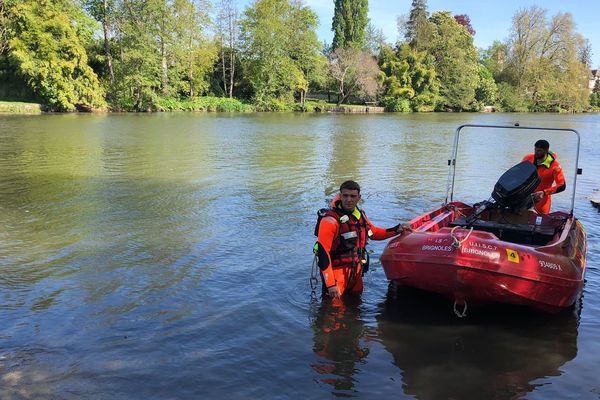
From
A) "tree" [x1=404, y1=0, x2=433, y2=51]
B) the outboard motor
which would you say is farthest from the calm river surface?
"tree" [x1=404, y1=0, x2=433, y2=51]

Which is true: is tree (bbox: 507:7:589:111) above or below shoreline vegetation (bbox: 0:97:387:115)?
above

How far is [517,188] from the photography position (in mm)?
6348

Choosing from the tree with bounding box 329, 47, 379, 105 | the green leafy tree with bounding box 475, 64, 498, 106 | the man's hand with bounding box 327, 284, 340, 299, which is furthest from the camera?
the green leafy tree with bounding box 475, 64, 498, 106

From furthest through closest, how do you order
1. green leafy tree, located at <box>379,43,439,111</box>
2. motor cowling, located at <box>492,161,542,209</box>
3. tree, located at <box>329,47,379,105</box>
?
green leafy tree, located at <box>379,43,439,111</box> < tree, located at <box>329,47,379,105</box> < motor cowling, located at <box>492,161,542,209</box>

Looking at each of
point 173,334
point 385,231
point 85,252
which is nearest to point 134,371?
point 173,334

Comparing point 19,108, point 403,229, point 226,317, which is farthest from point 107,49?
point 403,229

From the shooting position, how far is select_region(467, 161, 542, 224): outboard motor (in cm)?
636

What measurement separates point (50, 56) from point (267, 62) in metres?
22.2

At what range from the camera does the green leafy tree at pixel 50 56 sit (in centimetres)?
4066

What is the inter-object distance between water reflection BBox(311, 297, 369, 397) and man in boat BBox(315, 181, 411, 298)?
0.21 meters

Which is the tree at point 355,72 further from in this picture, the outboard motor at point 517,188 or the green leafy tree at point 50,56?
the outboard motor at point 517,188

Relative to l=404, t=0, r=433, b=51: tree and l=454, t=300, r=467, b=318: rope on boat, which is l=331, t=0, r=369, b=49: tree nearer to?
l=404, t=0, r=433, b=51: tree

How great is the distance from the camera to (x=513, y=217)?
22.0ft

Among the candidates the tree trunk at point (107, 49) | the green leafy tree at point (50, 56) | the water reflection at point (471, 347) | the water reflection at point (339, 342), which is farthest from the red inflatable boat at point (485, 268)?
the tree trunk at point (107, 49)
